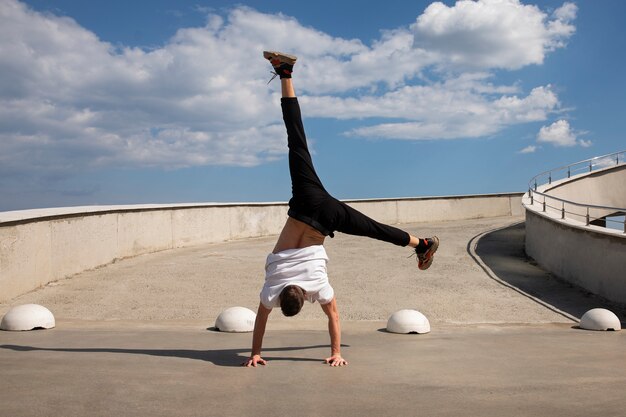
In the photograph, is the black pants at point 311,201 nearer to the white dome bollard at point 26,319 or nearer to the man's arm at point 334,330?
the man's arm at point 334,330

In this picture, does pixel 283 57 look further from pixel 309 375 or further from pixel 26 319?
pixel 26 319

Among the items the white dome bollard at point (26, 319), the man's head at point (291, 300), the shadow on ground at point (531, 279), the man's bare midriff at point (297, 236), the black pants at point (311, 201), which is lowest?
the shadow on ground at point (531, 279)

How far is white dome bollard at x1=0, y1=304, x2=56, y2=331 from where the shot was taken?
8.10 meters

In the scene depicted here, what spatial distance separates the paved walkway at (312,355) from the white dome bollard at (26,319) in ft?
1.04

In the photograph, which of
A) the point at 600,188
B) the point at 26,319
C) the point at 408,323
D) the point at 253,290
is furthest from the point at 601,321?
the point at 600,188

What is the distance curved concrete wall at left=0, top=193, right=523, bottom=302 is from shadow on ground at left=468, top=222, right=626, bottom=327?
8602 millimetres

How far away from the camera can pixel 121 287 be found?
41.3 ft

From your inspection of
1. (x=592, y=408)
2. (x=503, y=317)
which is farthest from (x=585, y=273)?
(x=592, y=408)

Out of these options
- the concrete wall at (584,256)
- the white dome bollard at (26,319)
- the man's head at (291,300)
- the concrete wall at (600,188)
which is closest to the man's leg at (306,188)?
the man's head at (291,300)

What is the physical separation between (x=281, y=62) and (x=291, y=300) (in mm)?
2281

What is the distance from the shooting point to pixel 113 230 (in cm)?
1588

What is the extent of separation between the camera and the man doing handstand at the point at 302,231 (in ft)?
18.0

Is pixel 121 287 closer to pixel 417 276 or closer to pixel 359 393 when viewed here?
pixel 417 276

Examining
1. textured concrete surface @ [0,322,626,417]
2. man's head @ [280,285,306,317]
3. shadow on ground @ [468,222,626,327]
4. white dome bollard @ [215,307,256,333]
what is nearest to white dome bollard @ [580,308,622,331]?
textured concrete surface @ [0,322,626,417]
